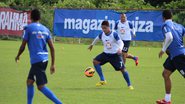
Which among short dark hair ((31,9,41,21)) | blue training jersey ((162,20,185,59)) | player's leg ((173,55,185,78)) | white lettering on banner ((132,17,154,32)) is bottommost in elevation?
white lettering on banner ((132,17,154,32))

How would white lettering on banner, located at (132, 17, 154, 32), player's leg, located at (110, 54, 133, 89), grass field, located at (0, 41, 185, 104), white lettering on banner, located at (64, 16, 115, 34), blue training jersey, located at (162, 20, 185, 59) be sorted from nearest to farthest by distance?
blue training jersey, located at (162, 20, 185, 59) → grass field, located at (0, 41, 185, 104) → player's leg, located at (110, 54, 133, 89) → white lettering on banner, located at (132, 17, 154, 32) → white lettering on banner, located at (64, 16, 115, 34)

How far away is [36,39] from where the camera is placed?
33.6 feet

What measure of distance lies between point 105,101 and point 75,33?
22.4 m

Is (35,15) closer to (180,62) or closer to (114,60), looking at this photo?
(180,62)

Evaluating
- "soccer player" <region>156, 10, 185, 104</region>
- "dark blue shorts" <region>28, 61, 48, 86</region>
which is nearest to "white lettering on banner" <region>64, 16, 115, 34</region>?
"soccer player" <region>156, 10, 185, 104</region>

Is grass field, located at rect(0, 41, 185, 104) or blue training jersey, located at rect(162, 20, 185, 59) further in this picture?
grass field, located at rect(0, 41, 185, 104)

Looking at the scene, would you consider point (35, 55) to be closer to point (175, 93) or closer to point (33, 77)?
point (33, 77)

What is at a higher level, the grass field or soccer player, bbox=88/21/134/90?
soccer player, bbox=88/21/134/90

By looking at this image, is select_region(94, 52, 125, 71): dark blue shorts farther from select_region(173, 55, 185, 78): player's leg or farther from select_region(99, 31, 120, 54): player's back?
select_region(173, 55, 185, 78): player's leg

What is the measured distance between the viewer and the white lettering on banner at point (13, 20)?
115 ft

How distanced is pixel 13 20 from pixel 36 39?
83.8ft

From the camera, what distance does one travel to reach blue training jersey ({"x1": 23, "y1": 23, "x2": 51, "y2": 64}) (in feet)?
33.7

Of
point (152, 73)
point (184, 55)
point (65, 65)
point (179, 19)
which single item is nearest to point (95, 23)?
point (179, 19)

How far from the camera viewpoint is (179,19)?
33969mm
